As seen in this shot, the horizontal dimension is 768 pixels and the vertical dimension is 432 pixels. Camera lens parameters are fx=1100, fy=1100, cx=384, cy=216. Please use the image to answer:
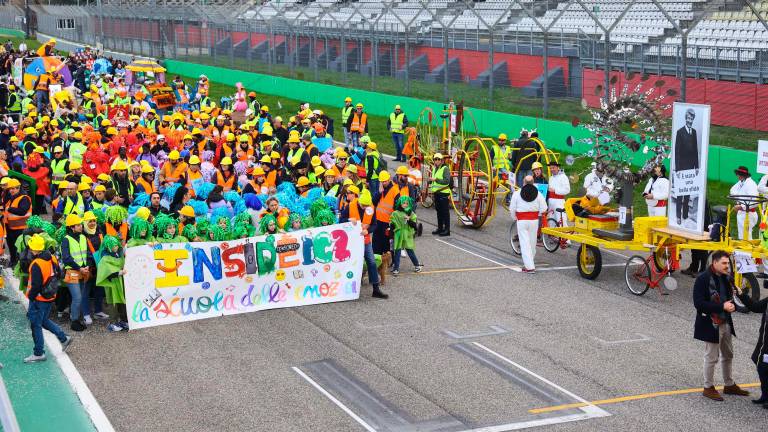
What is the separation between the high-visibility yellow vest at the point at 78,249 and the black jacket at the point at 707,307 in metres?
7.67

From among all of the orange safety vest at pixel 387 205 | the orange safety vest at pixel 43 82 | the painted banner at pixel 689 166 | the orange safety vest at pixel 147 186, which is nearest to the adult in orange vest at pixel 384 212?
the orange safety vest at pixel 387 205

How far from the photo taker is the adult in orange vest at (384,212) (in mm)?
16578

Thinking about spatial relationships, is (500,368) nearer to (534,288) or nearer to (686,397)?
(686,397)

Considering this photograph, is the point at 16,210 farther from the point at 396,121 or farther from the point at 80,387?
the point at 396,121

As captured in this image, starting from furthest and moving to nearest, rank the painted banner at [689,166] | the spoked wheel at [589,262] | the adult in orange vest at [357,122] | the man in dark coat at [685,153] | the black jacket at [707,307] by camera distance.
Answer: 1. the adult in orange vest at [357,122]
2. the spoked wheel at [589,262]
3. the man in dark coat at [685,153]
4. the painted banner at [689,166]
5. the black jacket at [707,307]

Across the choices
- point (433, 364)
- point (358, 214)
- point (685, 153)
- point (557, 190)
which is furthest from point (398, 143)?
point (433, 364)

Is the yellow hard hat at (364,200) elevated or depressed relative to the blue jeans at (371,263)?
elevated

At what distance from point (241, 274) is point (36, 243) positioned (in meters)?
2.97

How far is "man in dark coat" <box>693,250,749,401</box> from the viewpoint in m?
11.4

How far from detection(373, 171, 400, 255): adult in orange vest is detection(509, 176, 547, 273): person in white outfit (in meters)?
2.04

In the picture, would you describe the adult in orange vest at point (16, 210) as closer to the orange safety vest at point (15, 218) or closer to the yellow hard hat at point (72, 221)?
the orange safety vest at point (15, 218)

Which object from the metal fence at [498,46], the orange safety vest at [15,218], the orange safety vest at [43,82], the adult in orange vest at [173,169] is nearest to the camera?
the orange safety vest at [15,218]

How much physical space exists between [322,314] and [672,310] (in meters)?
4.81

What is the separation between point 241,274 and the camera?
15000 mm
